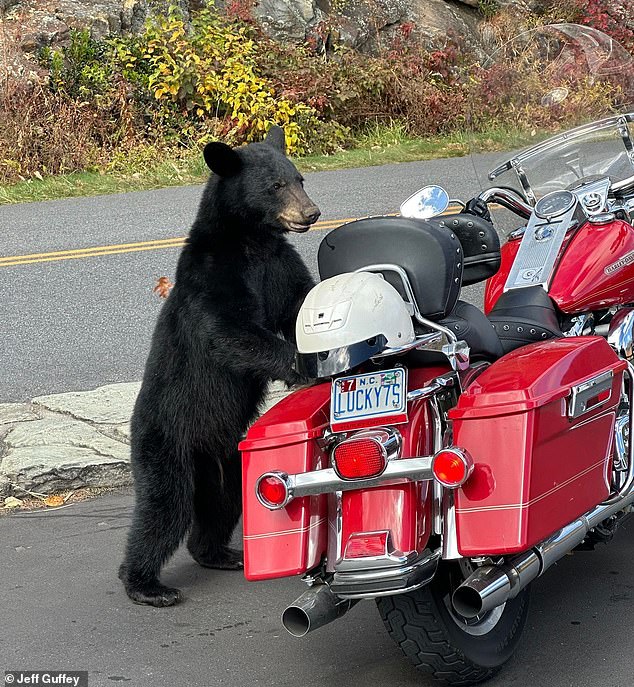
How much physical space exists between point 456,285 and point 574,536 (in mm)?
787

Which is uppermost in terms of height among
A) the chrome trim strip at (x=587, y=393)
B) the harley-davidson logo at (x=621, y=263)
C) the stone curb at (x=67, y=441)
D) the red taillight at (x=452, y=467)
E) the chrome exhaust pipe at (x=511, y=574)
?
the harley-davidson logo at (x=621, y=263)

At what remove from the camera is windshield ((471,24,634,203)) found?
4344 millimetres

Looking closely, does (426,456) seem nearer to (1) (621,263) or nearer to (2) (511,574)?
(2) (511,574)

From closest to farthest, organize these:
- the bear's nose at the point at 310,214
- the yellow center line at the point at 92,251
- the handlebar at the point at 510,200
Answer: the bear's nose at the point at 310,214, the handlebar at the point at 510,200, the yellow center line at the point at 92,251

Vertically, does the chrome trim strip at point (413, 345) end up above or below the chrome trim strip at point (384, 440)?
above

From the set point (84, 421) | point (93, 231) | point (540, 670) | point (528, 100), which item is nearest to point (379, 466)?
point (540, 670)

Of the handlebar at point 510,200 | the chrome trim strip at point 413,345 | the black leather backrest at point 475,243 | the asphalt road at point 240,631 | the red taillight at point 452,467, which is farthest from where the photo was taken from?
the handlebar at point 510,200

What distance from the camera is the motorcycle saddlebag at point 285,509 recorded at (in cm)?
308

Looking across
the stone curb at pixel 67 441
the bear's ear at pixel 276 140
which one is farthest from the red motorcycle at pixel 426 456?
the stone curb at pixel 67 441

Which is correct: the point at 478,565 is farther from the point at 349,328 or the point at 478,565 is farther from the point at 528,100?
the point at 528,100

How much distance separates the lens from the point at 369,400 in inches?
120

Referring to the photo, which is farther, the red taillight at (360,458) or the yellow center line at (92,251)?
the yellow center line at (92,251)

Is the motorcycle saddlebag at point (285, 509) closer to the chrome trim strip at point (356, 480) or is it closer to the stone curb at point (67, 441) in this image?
the chrome trim strip at point (356, 480)

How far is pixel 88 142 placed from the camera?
13.2 meters
